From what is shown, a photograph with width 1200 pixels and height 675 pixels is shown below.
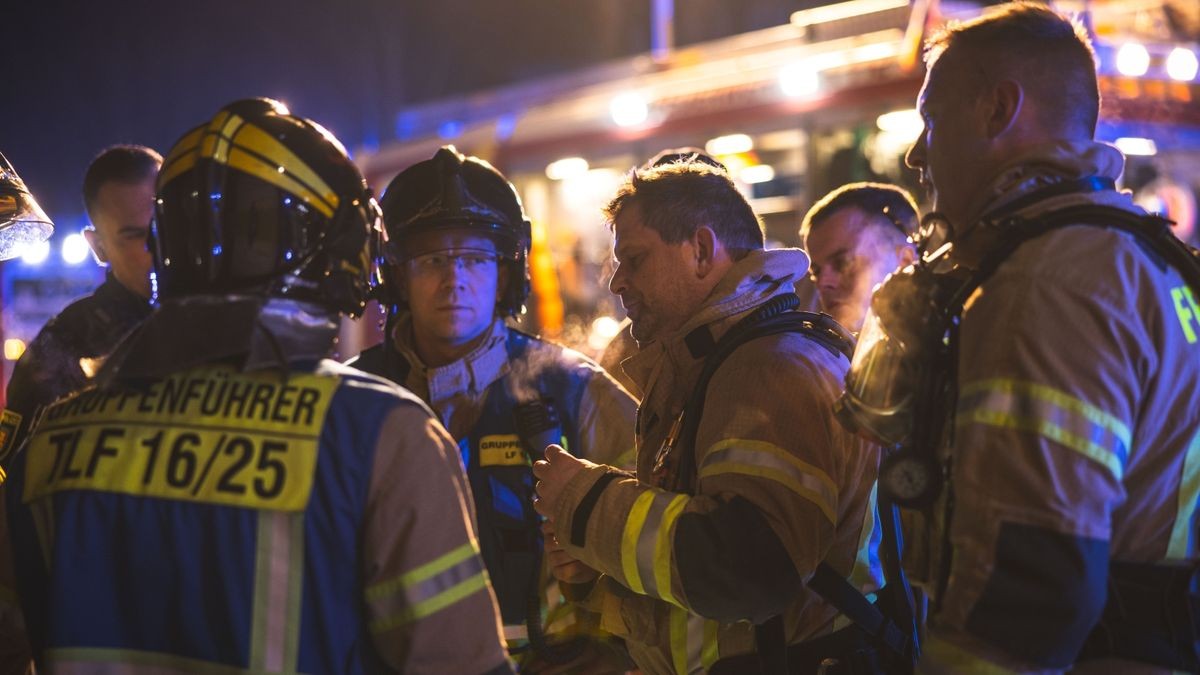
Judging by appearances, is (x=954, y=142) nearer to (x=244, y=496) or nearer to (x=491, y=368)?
(x=244, y=496)

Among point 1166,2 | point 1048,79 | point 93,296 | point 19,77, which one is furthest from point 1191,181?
point 19,77

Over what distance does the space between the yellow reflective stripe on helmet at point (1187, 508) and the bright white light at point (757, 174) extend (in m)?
6.70

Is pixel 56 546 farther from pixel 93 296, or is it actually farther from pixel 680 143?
pixel 680 143

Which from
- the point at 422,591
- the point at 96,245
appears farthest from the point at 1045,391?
the point at 96,245

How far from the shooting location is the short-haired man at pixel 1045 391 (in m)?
1.63

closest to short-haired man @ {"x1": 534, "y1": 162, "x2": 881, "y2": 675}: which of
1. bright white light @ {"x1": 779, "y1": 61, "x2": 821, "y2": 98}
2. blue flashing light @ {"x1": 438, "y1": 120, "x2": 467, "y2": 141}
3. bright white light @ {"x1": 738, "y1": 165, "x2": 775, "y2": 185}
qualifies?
bright white light @ {"x1": 779, "y1": 61, "x2": 821, "y2": 98}

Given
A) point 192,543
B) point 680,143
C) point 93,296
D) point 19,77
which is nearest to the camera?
point 192,543

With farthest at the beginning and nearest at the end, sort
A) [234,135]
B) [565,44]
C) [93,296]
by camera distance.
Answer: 1. [565,44]
2. [93,296]
3. [234,135]

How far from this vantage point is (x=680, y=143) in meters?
8.91

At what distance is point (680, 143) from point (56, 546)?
766 cm

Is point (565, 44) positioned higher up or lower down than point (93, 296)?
higher up

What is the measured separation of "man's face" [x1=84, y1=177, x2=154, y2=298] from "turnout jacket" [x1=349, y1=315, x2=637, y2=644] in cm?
89

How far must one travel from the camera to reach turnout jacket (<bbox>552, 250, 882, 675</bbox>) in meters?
2.18

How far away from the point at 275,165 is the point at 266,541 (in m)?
0.63
